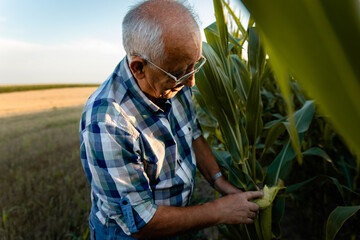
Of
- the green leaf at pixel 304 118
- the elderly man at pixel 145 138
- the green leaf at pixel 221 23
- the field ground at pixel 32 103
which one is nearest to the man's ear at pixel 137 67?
the elderly man at pixel 145 138

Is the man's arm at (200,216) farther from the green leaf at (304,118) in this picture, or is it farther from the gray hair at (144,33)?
the gray hair at (144,33)

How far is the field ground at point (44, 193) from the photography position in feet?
4.82

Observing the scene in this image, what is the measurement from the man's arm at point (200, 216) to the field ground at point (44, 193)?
24.9 inches

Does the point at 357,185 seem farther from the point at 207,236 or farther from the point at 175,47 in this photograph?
the point at 175,47

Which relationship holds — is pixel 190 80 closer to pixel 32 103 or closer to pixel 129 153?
pixel 129 153

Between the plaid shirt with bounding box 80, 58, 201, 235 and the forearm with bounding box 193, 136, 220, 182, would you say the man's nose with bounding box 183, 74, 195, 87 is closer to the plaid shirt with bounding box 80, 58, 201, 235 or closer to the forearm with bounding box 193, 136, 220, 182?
the plaid shirt with bounding box 80, 58, 201, 235

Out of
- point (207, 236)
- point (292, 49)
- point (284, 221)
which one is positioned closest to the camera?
point (292, 49)

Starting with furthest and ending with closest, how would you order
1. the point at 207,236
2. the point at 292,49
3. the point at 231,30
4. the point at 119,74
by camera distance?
the point at 207,236 < the point at 231,30 < the point at 119,74 < the point at 292,49

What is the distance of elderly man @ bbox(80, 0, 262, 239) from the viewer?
2.32ft

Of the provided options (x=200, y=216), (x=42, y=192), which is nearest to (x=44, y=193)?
(x=42, y=192)

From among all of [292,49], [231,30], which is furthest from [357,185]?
[292,49]

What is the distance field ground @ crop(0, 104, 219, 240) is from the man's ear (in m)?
0.96

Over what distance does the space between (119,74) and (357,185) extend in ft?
4.48

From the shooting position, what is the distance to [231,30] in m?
1.30
